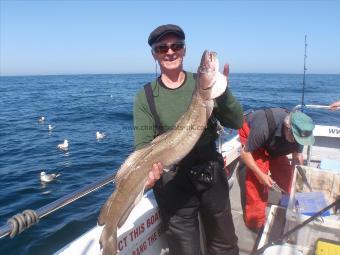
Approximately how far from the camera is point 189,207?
3.62 meters

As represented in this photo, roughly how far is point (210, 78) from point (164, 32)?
787 millimetres

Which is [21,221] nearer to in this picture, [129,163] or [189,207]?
[129,163]

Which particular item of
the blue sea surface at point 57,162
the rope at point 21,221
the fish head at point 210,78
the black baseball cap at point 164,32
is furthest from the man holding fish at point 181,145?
the blue sea surface at point 57,162

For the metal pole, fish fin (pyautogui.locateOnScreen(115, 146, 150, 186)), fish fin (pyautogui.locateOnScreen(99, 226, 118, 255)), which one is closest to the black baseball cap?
fish fin (pyautogui.locateOnScreen(115, 146, 150, 186))

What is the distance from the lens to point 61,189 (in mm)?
11172

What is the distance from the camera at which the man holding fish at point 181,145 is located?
333cm

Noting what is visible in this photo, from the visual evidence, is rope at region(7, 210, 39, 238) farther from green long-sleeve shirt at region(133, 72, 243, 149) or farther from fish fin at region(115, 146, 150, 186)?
green long-sleeve shirt at region(133, 72, 243, 149)

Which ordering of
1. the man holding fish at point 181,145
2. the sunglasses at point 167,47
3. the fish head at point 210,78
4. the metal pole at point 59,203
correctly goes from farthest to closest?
the sunglasses at point 167,47 → the man holding fish at point 181,145 → the fish head at point 210,78 → the metal pole at point 59,203

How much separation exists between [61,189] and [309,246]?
909 cm

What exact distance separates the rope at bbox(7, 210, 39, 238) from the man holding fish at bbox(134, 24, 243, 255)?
41.7 inches

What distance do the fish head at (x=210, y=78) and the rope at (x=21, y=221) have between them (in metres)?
1.80

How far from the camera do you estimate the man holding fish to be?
10.9 feet

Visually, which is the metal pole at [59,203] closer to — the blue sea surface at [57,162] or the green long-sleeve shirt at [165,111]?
the green long-sleeve shirt at [165,111]

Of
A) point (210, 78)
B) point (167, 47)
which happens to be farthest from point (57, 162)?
point (210, 78)
